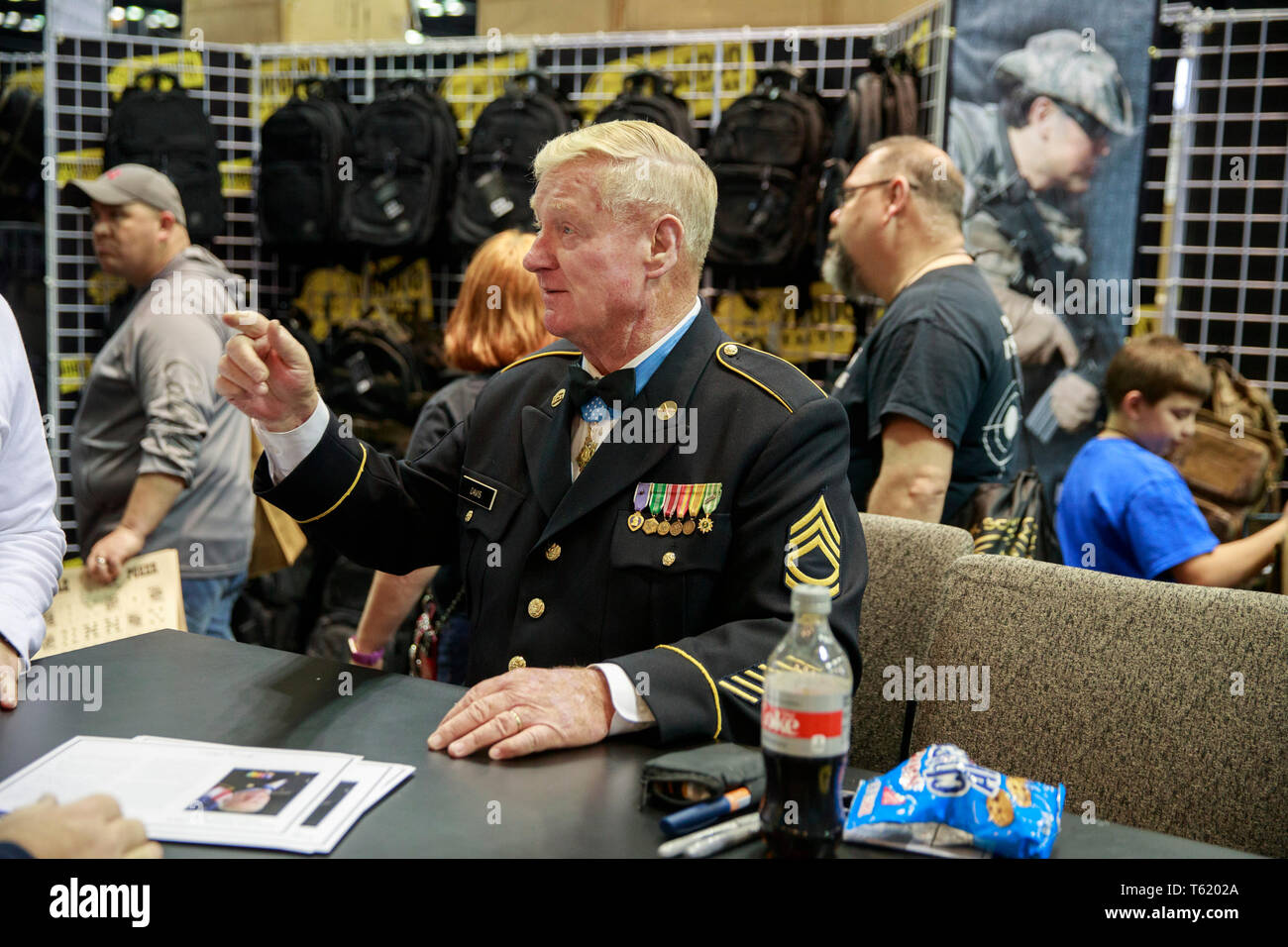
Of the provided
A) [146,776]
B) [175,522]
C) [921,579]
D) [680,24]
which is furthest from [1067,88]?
[146,776]

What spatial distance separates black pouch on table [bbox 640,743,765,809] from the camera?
44.8 inches

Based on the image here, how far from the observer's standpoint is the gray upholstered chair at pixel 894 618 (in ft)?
6.10

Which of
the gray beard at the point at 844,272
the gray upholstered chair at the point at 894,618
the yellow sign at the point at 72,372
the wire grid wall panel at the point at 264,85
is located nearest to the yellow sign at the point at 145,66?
the wire grid wall panel at the point at 264,85

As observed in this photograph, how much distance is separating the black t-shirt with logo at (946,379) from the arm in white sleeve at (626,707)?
1441mm

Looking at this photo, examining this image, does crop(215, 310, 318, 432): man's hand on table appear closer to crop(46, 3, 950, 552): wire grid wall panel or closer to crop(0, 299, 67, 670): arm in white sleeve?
crop(0, 299, 67, 670): arm in white sleeve

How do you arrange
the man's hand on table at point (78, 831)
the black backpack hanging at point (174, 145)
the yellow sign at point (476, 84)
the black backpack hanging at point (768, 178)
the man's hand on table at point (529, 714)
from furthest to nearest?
the yellow sign at point (476, 84) < the black backpack hanging at point (174, 145) < the black backpack hanging at point (768, 178) < the man's hand on table at point (529, 714) < the man's hand on table at point (78, 831)

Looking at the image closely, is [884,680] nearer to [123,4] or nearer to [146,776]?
[146,776]

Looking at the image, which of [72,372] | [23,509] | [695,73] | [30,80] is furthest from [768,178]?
[30,80]

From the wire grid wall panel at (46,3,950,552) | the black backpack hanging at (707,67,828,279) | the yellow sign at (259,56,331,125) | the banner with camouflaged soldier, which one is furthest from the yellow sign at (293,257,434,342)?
the banner with camouflaged soldier

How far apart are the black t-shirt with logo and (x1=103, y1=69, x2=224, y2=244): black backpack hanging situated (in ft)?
10.6

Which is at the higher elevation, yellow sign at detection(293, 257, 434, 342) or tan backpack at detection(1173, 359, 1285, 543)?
yellow sign at detection(293, 257, 434, 342)

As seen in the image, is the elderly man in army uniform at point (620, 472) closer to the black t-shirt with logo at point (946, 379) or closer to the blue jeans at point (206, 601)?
the black t-shirt with logo at point (946, 379)
